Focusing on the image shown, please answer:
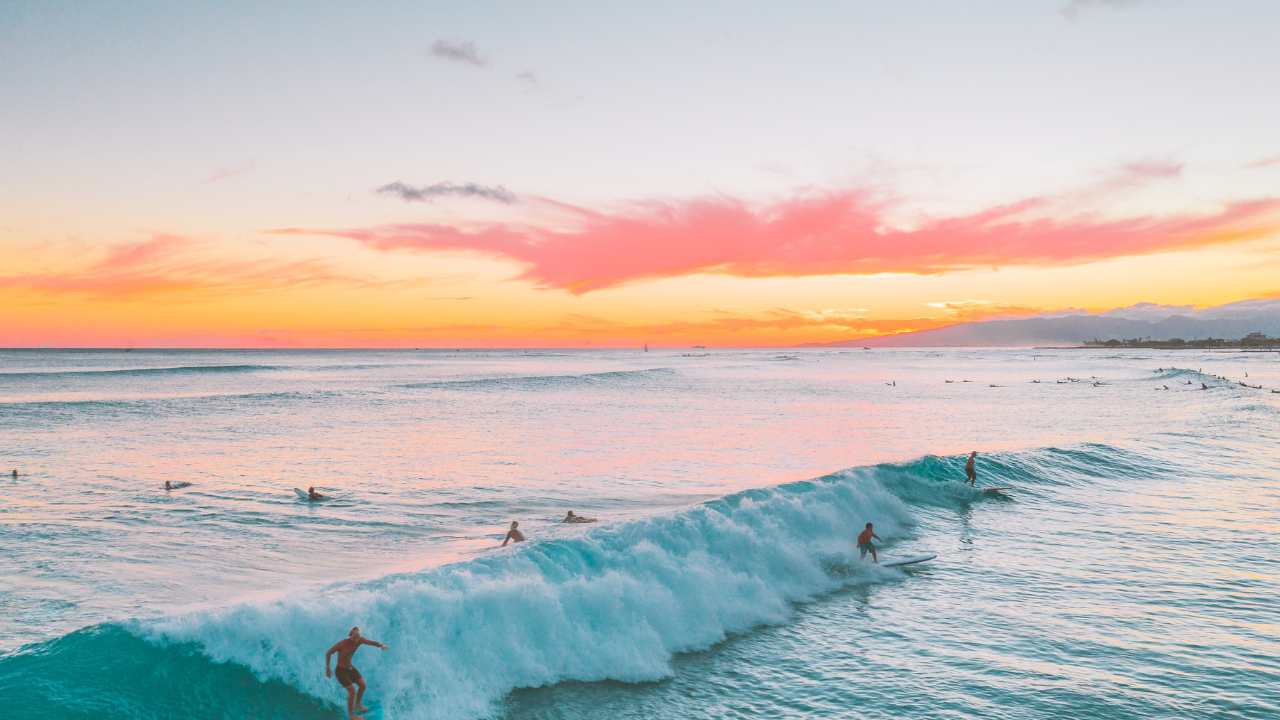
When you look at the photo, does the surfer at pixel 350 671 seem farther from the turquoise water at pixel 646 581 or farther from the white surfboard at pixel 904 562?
the white surfboard at pixel 904 562

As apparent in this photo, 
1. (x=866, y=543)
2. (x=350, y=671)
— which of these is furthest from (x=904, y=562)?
(x=350, y=671)

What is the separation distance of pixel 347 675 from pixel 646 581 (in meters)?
7.30

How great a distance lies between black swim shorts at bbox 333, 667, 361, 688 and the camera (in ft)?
40.3

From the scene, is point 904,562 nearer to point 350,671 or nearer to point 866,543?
point 866,543

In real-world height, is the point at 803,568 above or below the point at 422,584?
below

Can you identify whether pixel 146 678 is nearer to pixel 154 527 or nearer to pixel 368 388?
pixel 154 527

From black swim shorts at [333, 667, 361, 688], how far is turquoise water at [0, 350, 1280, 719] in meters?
0.74

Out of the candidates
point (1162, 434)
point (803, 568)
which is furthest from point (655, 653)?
point (1162, 434)

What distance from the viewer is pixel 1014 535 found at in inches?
971

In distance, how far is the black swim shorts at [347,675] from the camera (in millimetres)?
12273

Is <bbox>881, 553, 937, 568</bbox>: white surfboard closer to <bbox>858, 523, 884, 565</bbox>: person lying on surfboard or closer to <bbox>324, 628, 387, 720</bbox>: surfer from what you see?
<bbox>858, 523, 884, 565</bbox>: person lying on surfboard

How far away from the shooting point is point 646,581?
57.8ft

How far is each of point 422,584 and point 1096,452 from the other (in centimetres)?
3741

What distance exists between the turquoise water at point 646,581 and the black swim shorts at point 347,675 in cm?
74
